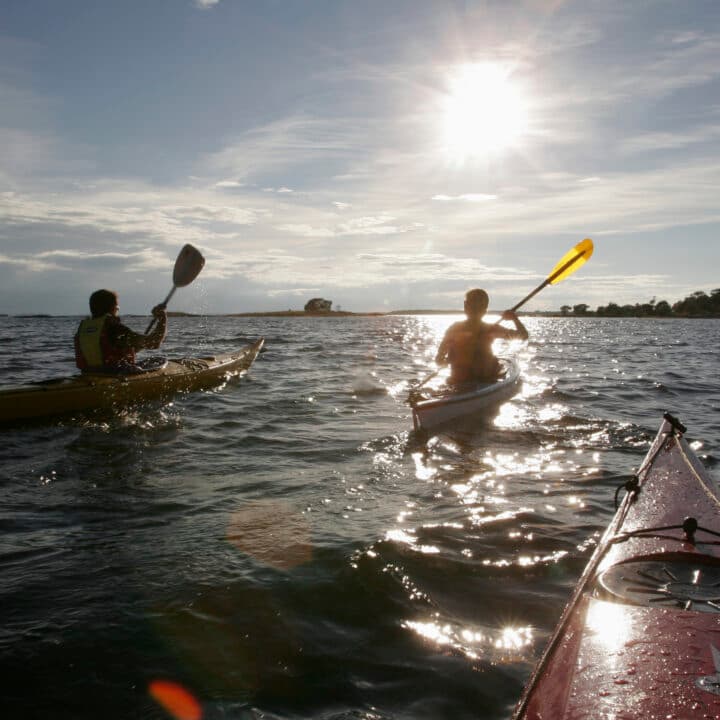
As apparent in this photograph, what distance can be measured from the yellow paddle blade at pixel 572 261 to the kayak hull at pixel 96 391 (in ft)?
22.4

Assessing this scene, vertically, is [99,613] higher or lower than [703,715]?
lower

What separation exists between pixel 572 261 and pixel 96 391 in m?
8.24

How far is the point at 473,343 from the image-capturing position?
9195 millimetres

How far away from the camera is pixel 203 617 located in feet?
10.4

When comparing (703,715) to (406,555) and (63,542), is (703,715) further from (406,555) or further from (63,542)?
(63,542)

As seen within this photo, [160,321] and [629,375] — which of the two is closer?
[160,321]

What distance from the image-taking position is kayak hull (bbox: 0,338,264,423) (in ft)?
26.0

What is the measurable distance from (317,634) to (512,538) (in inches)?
70.4

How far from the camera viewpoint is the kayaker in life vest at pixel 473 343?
352 inches

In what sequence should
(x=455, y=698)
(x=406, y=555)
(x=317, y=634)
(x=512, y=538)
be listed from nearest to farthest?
(x=455, y=698) → (x=317, y=634) → (x=406, y=555) → (x=512, y=538)

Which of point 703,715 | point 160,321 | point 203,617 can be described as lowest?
point 203,617

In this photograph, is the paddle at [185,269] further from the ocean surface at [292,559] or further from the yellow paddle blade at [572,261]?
the yellow paddle blade at [572,261]

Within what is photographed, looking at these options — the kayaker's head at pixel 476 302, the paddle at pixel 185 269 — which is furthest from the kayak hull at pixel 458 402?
the paddle at pixel 185 269

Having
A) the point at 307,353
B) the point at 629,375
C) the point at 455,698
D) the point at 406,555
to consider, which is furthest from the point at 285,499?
the point at 307,353
